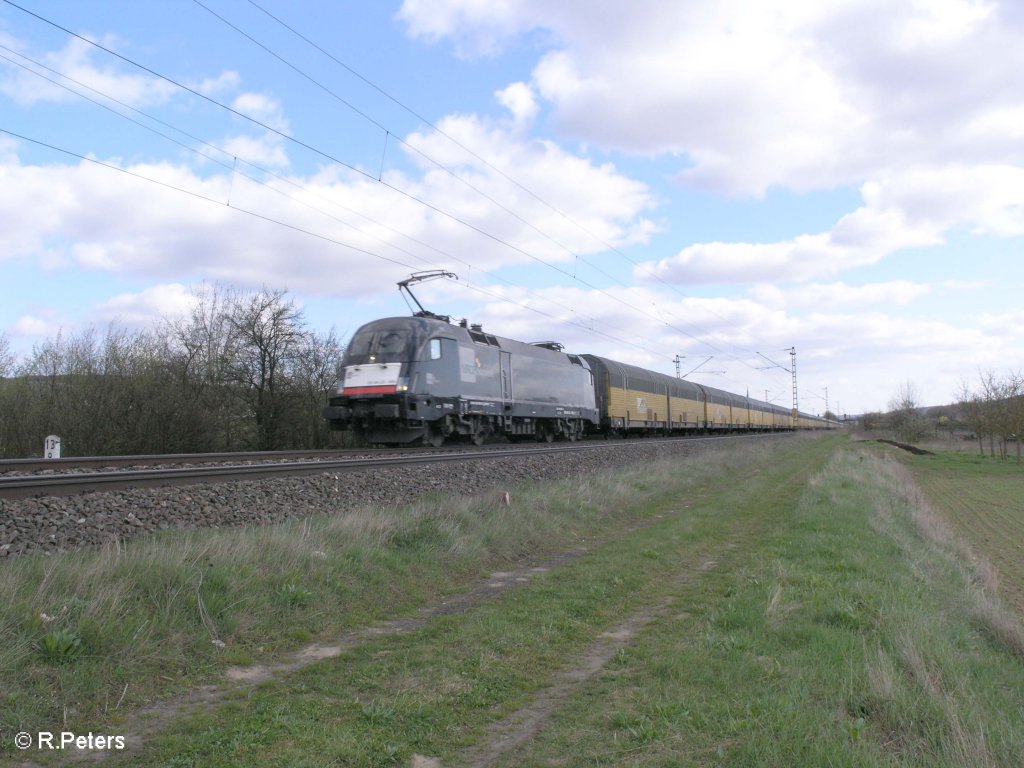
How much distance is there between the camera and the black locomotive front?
18958 millimetres

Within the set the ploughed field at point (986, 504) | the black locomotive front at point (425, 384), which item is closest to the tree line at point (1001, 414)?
the ploughed field at point (986, 504)

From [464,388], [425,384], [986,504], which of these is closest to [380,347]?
[425,384]

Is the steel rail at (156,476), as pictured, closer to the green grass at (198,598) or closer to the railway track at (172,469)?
the railway track at (172,469)

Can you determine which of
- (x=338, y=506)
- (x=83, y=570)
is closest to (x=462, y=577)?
(x=338, y=506)

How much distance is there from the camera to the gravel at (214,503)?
6535 millimetres

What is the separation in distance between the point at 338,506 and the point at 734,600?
5417 millimetres

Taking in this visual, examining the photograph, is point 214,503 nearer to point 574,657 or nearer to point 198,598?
point 198,598

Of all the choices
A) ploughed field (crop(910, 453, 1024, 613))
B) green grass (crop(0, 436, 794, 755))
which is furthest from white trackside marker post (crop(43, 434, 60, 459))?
ploughed field (crop(910, 453, 1024, 613))

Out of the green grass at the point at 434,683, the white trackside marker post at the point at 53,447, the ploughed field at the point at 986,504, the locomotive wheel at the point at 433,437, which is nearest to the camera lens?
the green grass at the point at 434,683

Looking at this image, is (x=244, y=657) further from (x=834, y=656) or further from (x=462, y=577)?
(x=834, y=656)

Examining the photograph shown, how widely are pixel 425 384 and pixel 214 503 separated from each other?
1089cm

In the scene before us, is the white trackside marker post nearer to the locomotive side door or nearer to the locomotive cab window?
the locomotive cab window

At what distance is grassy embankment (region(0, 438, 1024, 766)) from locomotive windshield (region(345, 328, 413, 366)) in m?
9.97

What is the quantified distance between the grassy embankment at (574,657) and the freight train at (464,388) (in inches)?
380
